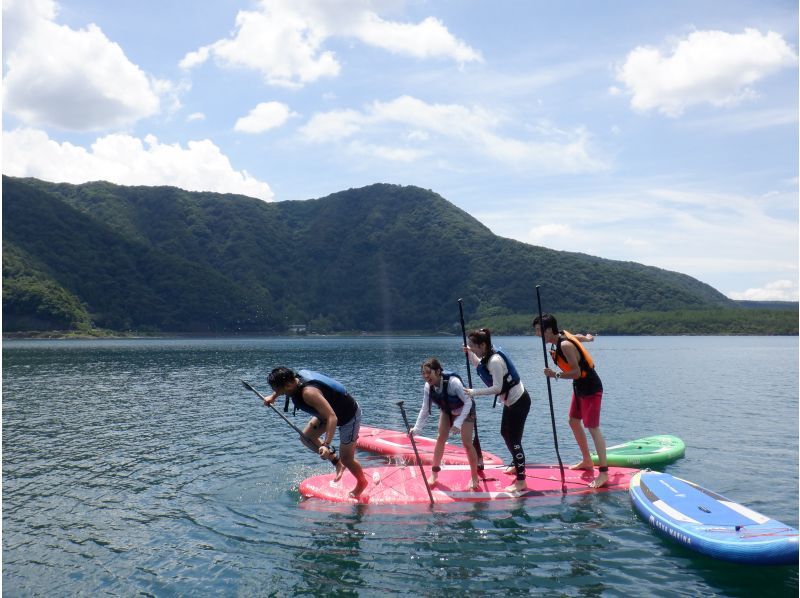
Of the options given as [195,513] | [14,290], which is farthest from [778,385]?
[14,290]

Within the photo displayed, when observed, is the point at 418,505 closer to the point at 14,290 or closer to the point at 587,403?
the point at 587,403

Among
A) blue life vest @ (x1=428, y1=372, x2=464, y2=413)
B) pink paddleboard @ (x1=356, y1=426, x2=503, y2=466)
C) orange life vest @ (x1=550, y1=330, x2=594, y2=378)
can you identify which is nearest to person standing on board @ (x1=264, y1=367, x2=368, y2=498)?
blue life vest @ (x1=428, y1=372, x2=464, y2=413)

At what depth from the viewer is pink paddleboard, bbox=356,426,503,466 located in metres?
15.8

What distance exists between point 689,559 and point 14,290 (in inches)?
6360

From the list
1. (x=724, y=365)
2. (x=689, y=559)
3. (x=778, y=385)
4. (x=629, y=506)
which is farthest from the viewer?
(x=724, y=365)

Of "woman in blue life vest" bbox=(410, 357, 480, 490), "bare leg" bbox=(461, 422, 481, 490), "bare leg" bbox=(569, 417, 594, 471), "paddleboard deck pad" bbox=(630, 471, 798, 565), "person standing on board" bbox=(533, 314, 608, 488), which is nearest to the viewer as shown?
"paddleboard deck pad" bbox=(630, 471, 798, 565)

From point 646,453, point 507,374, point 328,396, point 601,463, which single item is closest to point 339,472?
point 328,396

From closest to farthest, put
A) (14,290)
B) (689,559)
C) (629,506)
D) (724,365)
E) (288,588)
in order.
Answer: (288,588) < (689,559) < (629,506) < (724,365) < (14,290)

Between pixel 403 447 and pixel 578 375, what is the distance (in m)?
8.25

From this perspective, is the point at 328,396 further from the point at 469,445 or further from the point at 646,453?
the point at 646,453

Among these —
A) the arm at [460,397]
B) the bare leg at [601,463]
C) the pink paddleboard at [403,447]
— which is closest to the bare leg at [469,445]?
the arm at [460,397]

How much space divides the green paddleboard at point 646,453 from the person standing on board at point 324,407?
7223 millimetres

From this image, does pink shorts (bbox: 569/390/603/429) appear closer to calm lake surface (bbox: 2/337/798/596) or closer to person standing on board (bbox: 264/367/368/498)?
calm lake surface (bbox: 2/337/798/596)

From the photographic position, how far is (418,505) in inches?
463
